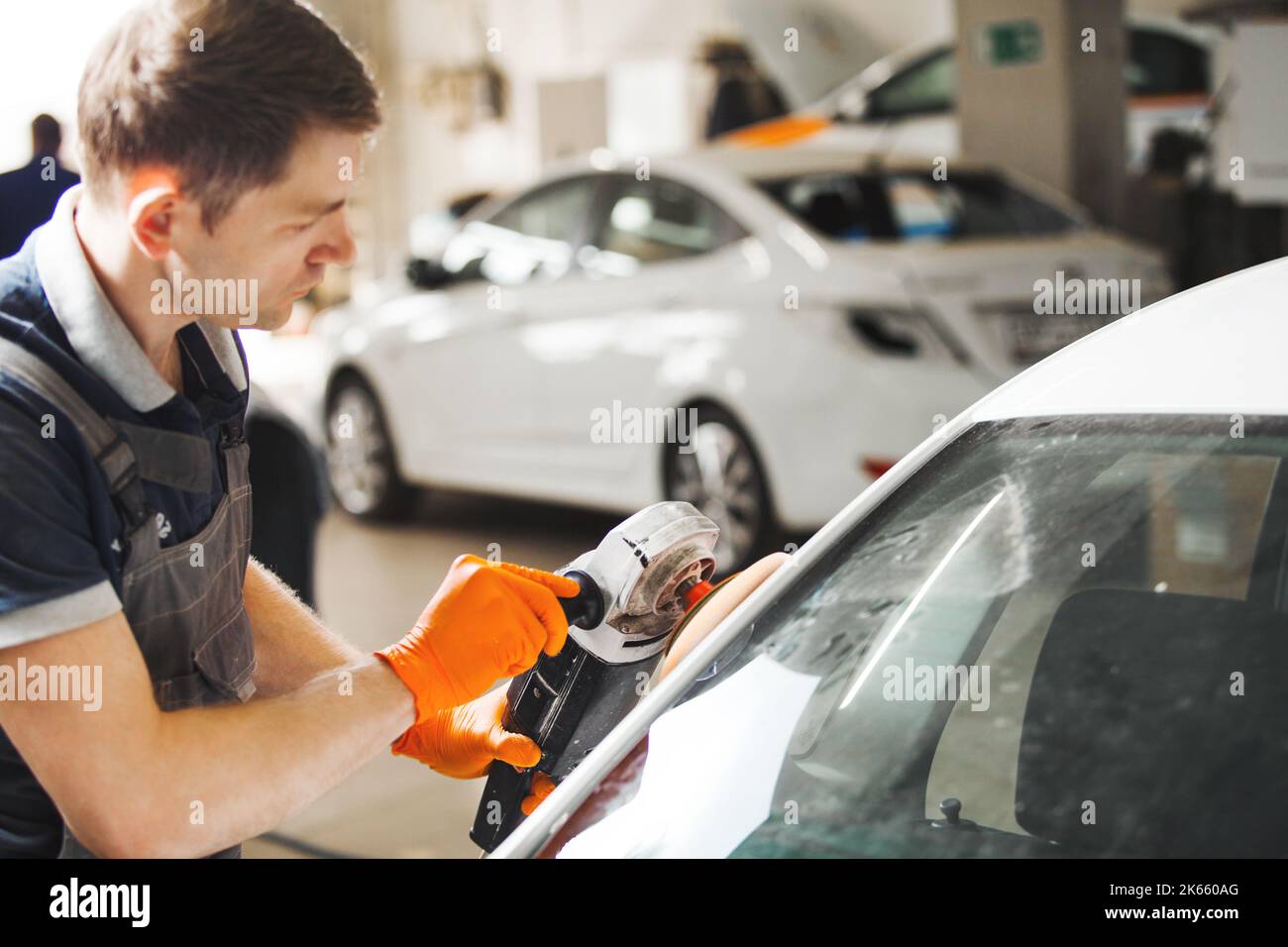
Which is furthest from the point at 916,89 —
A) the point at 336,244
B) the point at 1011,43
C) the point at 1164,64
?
the point at 336,244

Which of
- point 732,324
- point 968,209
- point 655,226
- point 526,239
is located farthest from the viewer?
point 526,239

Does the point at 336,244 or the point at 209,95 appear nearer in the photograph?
the point at 209,95

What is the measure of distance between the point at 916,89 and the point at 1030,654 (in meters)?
9.68

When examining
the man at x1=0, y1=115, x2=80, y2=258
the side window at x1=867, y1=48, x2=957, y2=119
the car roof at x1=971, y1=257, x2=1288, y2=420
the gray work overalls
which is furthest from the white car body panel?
the side window at x1=867, y1=48, x2=957, y2=119

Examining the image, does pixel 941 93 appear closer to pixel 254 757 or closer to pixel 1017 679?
pixel 1017 679

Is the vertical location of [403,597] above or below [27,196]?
below

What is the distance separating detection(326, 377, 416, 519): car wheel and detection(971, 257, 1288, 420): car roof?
601 cm

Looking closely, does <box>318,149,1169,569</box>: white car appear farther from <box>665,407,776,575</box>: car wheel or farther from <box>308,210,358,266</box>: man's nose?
<box>308,210,358,266</box>: man's nose

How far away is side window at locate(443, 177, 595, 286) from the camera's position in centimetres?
662

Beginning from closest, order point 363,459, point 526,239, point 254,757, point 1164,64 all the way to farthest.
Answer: point 254,757, point 526,239, point 363,459, point 1164,64

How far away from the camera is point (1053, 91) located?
26.9ft

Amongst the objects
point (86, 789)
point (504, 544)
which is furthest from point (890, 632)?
point (504, 544)

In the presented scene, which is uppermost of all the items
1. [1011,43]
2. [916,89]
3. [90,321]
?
[916,89]

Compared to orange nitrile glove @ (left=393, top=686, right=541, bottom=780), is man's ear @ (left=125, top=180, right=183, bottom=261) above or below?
above
